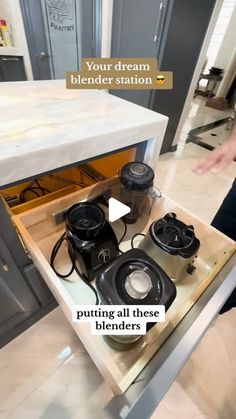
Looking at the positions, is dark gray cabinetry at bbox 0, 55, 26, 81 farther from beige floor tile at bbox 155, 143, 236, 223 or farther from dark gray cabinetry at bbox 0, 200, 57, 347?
dark gray cabinetry at bbox 0, 200, 57, 347

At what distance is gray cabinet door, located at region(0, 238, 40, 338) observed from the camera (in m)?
0.58

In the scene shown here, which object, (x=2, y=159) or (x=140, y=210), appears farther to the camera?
(x=140, y=210)

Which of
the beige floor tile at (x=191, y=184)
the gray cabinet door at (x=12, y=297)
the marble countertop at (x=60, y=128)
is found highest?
the marble countertop at (x=60, y=128)

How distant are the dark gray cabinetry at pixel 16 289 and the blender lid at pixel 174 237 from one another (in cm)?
37

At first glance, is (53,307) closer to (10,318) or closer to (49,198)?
(10,318)

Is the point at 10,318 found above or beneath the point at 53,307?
above

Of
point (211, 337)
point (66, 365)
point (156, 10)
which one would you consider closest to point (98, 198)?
point (66, 365)

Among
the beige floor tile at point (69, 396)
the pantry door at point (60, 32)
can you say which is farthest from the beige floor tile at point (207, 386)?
the pantry door at point (60, 32)

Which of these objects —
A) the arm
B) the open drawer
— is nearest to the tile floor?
the open drawer

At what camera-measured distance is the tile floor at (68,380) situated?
72cm

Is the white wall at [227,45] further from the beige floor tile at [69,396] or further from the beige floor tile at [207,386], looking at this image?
the beige floor tile at [69,396]

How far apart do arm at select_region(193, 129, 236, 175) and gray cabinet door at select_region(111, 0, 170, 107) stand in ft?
4.99

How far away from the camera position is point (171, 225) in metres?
0.54

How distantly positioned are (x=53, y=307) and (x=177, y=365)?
0.80m
